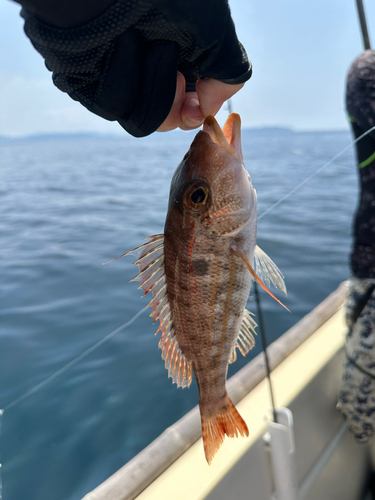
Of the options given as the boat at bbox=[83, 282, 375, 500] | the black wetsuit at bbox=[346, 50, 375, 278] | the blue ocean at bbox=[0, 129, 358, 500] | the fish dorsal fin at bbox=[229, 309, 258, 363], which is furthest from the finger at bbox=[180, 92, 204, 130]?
the black wetsuit at bbox=[346, 50, 375, 278]

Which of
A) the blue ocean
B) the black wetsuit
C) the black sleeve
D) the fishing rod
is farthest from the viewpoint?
the fishing rod

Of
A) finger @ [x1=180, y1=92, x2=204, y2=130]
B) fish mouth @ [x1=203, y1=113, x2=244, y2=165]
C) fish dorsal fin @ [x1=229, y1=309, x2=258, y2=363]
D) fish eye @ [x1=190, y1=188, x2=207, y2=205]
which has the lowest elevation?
fish dorsal fin @ [x1=229, y1=309, x2=258, y2=363]

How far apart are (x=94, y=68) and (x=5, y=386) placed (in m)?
1.70

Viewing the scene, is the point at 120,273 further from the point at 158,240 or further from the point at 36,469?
the point at 158,240

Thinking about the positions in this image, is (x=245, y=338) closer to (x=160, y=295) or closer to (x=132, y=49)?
(x=160, y=295)

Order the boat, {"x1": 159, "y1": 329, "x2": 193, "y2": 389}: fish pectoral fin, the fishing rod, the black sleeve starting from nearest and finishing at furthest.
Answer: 1. the black sleeve
2. {"x1": 159, "y1": 329, "x2": 193, "y2": 389}: fish pectoral fin
3. the boat
4. the fishing rod

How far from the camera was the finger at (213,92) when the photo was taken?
80 cm

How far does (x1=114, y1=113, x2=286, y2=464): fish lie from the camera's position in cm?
86

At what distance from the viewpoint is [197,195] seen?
884mm

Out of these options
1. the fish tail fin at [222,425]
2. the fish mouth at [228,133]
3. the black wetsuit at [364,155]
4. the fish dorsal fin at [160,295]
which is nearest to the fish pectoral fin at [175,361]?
the fish dorsal fin at [160,295]

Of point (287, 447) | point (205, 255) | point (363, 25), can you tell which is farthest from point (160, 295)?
point (363, 25)

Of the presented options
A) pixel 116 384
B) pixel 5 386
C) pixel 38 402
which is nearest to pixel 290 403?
pixel 116 384

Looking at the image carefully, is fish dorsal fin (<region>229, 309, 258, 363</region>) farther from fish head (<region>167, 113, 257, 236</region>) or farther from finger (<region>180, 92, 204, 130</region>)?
finger (<region>180, 92, 204, 130</region>)

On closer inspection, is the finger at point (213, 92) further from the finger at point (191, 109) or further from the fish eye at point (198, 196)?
the fish eye at point (198, 196)
